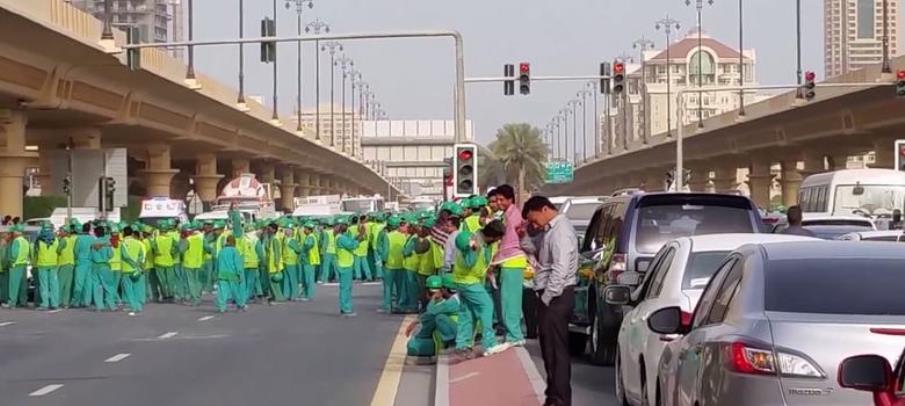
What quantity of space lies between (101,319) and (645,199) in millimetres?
14079

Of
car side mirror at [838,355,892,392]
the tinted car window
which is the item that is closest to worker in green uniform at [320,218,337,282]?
the tinted car window

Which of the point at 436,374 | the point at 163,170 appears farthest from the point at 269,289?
the point at 163,170

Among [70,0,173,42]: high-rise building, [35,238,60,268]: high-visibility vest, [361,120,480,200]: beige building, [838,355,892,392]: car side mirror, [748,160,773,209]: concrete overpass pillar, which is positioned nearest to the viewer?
[838,355,892,392]: car side mirror

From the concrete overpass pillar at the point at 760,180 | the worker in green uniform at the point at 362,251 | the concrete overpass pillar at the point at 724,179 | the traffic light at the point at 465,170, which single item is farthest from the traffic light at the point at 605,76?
the concrete overpass pillar at the point at 724,179

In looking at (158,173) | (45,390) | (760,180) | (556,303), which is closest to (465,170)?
(45,390)

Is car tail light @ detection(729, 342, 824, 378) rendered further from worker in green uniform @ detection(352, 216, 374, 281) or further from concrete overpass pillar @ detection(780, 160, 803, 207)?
concrete overpass pillar @ detection(780, 160, 803, 207)

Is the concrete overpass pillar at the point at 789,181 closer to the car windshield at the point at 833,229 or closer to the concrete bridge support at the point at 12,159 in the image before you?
the concrete bridge support at the point at 12,159

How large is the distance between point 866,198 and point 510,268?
20.5 m

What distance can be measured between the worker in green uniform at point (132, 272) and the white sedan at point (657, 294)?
19.3 metres

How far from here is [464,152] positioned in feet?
92.8

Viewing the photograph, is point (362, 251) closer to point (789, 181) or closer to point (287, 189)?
point (789, 181)

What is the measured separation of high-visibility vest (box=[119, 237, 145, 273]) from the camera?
30922 mm

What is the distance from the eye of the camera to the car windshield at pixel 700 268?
39.3ft

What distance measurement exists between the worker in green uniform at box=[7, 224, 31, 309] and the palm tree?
260ft
